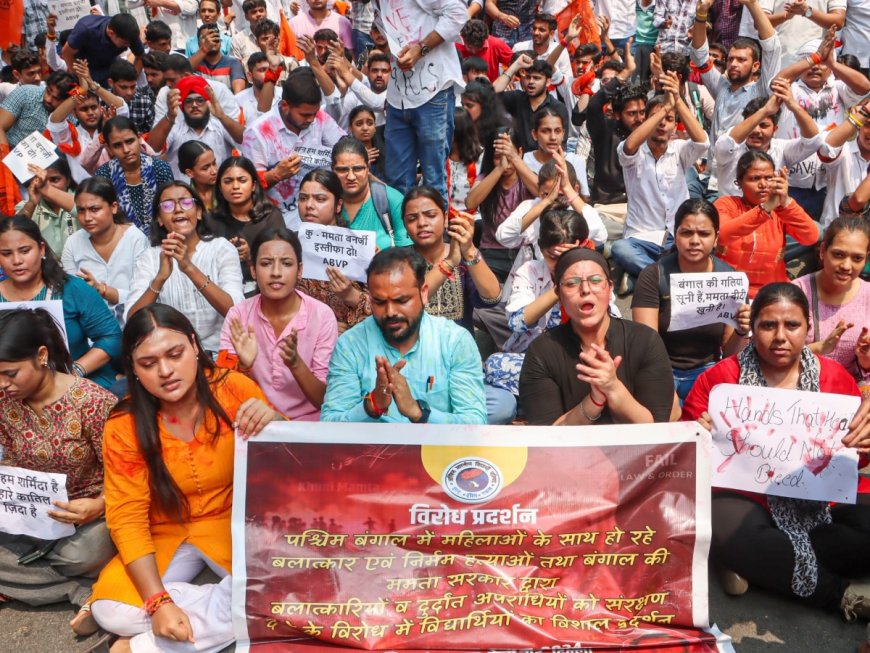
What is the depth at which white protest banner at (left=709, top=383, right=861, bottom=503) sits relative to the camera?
358 centimetres

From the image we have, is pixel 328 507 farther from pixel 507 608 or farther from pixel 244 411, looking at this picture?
pixel 507 608

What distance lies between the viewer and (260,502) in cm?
337

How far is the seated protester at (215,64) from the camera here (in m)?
9.71

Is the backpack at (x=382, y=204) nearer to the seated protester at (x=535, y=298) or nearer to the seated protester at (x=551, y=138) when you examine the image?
the seated protester at (x=535, y=298)

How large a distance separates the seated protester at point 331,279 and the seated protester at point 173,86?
9.23 feet

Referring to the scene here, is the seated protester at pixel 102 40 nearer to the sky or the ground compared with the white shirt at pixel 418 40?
nearer to the sky

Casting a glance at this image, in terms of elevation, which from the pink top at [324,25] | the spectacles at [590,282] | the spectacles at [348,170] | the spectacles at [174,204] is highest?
the pink top at [324,25]

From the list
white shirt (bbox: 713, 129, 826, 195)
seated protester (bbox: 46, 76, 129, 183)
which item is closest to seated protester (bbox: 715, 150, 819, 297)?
white shirt (bbox: 713, 129, 826, 195)

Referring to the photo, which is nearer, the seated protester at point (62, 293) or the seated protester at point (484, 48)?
the seated protester at point (62, 293)

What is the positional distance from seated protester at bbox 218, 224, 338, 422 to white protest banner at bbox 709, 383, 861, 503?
1.97 metres

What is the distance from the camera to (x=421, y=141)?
7273 mm

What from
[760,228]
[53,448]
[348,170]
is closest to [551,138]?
[348,170]

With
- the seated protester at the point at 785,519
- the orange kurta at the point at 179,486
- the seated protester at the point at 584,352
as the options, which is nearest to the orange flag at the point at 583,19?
the seated protester at the point at 584,352

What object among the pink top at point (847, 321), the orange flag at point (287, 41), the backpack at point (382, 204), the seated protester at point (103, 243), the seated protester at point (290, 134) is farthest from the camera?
the orange flag at point (287, 41)
